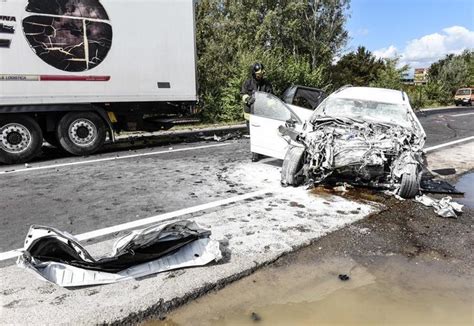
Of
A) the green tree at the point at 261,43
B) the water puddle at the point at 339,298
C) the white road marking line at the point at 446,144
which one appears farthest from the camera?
the green tree at the point at 261,43

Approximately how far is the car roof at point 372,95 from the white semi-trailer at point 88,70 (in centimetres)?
395

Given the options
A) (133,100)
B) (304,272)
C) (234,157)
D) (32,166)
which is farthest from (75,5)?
(304,272)

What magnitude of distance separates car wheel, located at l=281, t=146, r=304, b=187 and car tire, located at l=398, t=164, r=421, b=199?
142cm

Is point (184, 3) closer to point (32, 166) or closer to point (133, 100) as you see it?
point (133, 100)

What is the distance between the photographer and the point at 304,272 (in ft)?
11.3

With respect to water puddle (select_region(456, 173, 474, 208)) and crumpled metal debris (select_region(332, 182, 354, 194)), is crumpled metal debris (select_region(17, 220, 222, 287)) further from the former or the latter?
water puddle (select_region(456, 173, 474, 208))

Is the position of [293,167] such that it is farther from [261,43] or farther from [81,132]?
[261,43]

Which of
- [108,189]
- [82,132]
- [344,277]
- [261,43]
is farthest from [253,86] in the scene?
[261,43]

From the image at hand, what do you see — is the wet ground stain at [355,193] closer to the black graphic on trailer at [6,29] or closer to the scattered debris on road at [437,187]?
the scattered debris on road at [437,187]

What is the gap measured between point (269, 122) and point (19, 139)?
15.9ft

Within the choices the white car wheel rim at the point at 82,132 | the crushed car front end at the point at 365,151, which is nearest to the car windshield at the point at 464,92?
the crushed car front end at the point at 365,151

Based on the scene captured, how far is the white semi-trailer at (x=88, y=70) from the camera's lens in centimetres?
744

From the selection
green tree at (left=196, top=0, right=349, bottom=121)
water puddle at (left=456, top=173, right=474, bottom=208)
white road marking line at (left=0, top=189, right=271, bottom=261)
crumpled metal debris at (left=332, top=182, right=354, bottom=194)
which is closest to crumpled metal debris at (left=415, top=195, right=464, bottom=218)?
water puddle at (left=456, top=173, right=474, bottom=208)

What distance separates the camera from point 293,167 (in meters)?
5.89
